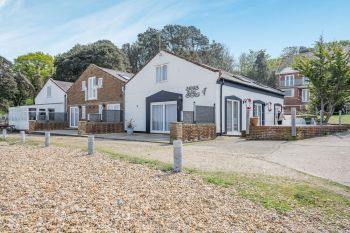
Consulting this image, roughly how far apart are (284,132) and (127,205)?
12482 millimetres

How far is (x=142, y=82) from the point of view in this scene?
77.3 feet

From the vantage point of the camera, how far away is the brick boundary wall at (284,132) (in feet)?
51.1

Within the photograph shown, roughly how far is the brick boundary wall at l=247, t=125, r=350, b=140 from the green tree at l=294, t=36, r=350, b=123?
15.6 feet

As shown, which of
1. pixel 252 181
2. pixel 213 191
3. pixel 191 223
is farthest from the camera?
pixel 252 181

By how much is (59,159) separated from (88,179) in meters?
3.52

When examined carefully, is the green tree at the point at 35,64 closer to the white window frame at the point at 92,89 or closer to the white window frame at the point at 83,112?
the white window frame at the point at 83,112

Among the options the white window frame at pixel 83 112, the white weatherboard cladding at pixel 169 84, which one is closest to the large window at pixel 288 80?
the white weatherboard cladding at pixel 169 84

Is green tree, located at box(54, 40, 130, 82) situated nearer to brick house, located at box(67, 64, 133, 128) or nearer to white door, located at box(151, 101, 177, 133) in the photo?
brick house, located at box(67, 64, 133, 128)

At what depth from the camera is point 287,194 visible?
5.58 m

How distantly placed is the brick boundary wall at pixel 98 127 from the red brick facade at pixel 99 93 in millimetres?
1815

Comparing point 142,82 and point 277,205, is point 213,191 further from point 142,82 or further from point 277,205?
point 142,82

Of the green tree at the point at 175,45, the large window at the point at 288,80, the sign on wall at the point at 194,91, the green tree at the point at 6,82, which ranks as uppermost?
the green tree at the point at 175,45

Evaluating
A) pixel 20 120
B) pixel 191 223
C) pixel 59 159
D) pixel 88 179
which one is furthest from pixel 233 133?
pixel 20 120

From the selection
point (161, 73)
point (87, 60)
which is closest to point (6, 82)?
Answer: point (87, 60)
